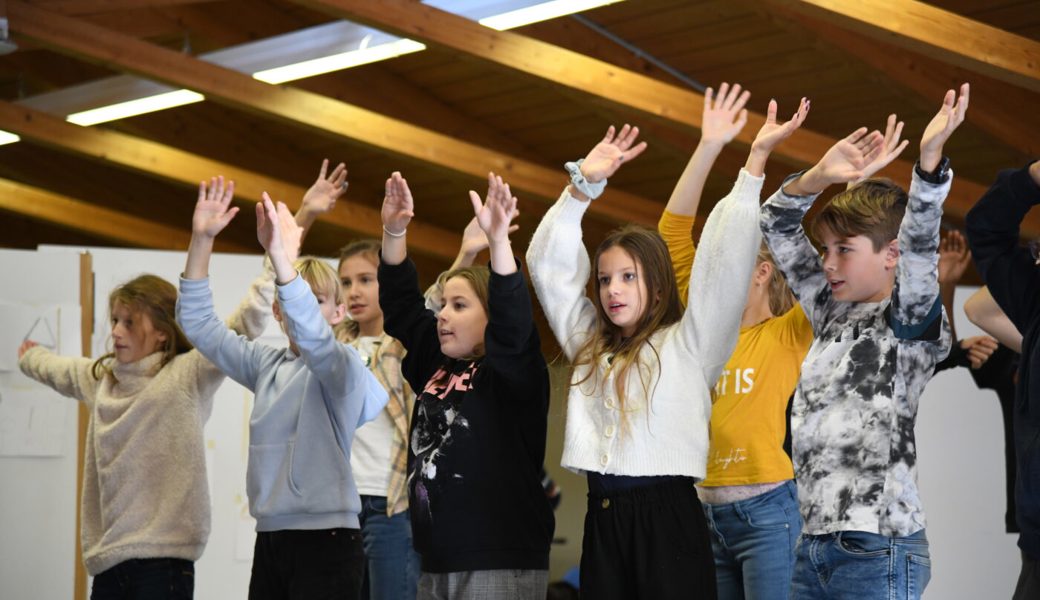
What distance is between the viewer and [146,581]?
3408 mm

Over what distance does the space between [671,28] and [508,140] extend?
1.56 meters

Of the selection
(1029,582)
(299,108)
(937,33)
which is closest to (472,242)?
(1029,582)

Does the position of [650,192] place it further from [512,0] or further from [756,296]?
[756,296]

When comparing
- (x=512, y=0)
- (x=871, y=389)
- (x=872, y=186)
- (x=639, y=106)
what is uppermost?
(x=512, y=0)

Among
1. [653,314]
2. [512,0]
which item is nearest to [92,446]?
[653,314]

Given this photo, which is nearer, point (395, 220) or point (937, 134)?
point (937, 134)

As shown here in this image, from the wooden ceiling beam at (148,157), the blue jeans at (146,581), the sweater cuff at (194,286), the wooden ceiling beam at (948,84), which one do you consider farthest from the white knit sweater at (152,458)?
the wooden ceiling beam at (148,157)

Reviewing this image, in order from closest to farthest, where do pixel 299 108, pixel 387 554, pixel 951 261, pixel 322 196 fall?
1. pixel 951 261
2. pixel 322 196
3. pixel 387 554
4. pixel 299 108

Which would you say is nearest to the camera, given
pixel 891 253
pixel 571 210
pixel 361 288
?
pixel 891 253

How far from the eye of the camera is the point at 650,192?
734cm

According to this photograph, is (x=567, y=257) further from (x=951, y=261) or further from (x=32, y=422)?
(x=32, y=422)

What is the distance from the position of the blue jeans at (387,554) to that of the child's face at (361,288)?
22.6 inches

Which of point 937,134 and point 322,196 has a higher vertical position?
point 322,196

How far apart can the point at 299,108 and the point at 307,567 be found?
3.43 m
